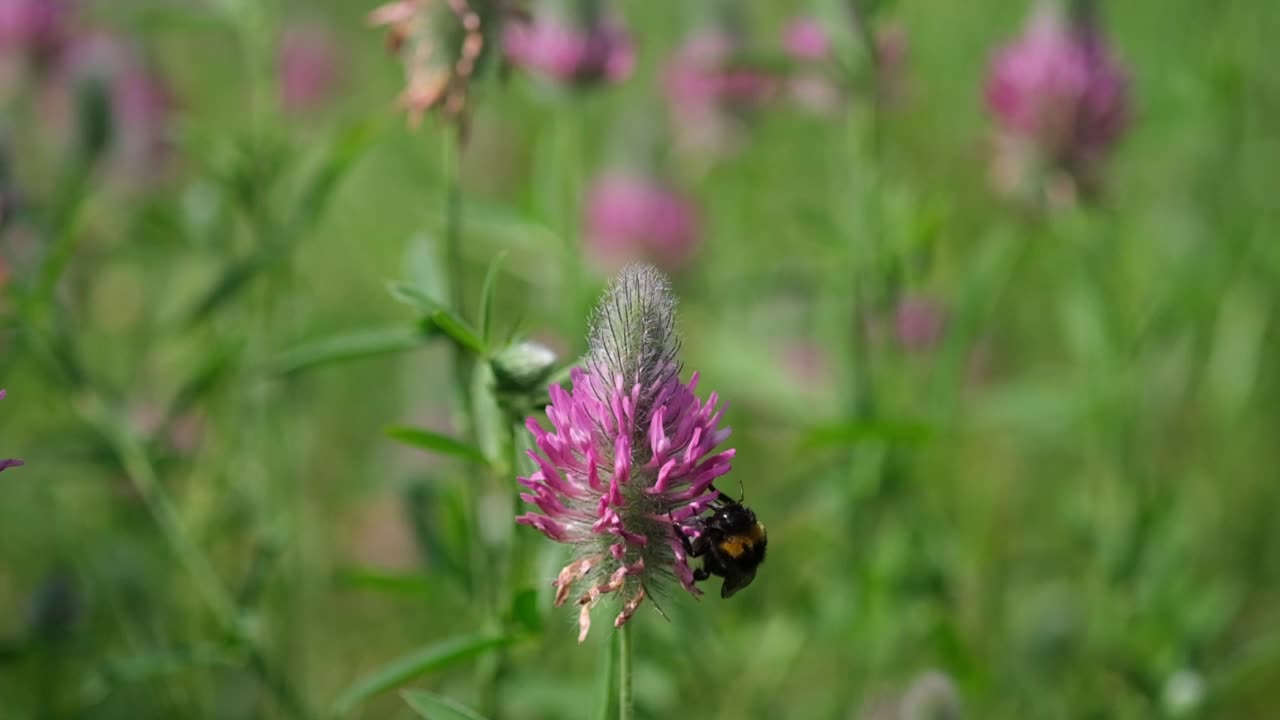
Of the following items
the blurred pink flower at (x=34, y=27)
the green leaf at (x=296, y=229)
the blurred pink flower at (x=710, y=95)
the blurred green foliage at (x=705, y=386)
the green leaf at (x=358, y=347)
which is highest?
the blurred pink flower at (x=34, y=27)

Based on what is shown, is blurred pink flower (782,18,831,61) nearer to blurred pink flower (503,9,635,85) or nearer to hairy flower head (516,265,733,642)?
blurred pink flower (503,9,635,85)

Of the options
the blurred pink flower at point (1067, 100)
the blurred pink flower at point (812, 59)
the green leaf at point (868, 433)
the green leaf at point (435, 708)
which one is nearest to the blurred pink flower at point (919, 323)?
the blurred pink flower at point (812, 59)

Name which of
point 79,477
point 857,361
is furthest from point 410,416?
point 857,361

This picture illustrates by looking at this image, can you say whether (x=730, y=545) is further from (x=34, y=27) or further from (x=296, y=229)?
(x=34, y=27)

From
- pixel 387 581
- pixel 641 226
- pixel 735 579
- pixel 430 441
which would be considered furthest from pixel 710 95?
pixel 735 579

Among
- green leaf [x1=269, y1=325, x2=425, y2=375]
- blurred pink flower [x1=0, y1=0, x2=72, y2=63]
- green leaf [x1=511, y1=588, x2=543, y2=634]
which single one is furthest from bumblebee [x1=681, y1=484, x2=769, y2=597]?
blurred pink flower [x1=0, y1=0, x2=72, y2=63]

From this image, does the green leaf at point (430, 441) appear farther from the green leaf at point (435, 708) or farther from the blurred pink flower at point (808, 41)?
the blurred pink flower at point (808, 41)
